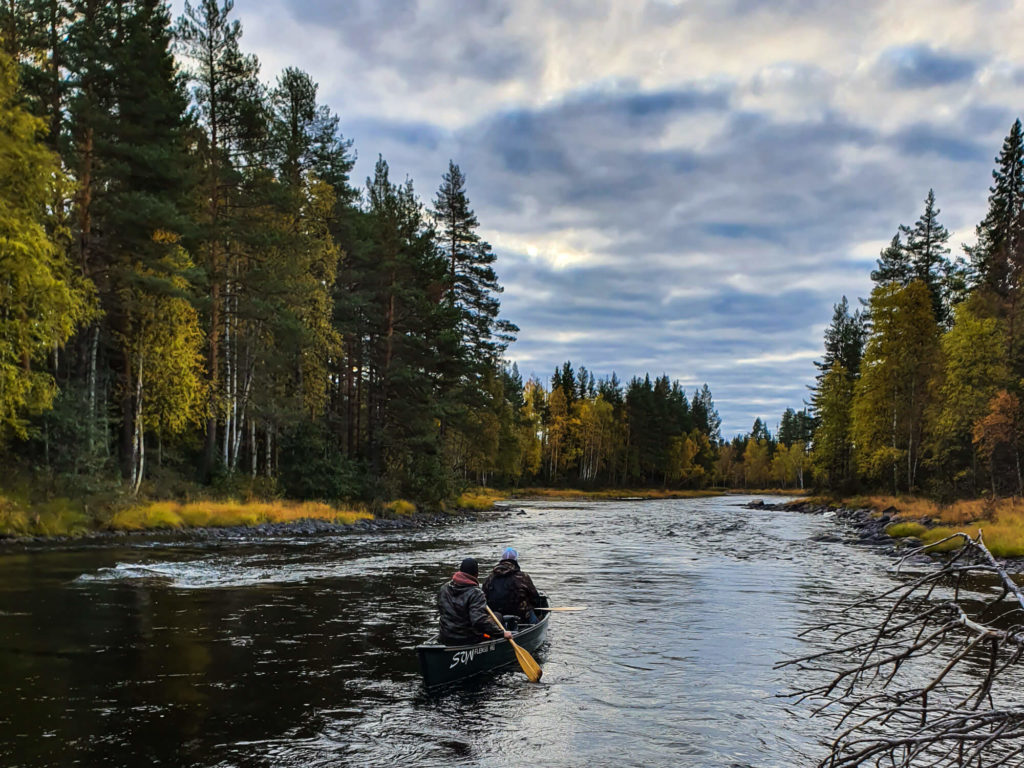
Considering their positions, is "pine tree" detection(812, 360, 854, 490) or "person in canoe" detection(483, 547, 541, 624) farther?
"pine tree" detection(812, 360, 854, 490)

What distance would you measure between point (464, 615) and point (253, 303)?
896 inches

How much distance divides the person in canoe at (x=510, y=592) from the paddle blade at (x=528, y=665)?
1.44 meters

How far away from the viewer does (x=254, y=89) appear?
106 ft

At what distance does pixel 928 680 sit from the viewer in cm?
1026

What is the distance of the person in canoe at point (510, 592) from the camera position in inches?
472

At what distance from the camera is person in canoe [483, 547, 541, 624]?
472 inches

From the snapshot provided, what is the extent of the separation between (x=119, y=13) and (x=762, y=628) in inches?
1168

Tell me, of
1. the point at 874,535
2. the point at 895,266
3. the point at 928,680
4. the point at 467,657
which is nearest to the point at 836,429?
the point at 895,266

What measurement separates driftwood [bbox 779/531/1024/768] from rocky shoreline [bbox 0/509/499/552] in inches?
818

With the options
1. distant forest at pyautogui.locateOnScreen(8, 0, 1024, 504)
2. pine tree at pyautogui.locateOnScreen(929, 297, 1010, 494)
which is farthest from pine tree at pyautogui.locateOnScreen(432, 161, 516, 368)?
pine tree at pyautogui.locateOnScreen(929, 297, 1010, 494)

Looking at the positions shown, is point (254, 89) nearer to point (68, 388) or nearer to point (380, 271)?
point (380, 271)

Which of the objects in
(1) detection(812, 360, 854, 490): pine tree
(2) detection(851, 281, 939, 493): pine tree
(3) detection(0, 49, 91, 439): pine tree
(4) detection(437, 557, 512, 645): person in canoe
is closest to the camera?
(4) detection(437, 557, 512, 645): person in canoe

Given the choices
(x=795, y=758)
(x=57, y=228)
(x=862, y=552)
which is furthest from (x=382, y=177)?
(x=795, y=758)

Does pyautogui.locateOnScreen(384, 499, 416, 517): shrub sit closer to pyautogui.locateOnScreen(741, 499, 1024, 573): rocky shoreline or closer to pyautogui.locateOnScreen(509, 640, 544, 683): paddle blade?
pyautogui.locateOnScreen(741, 499, 1024, 573): rocky shoreline
